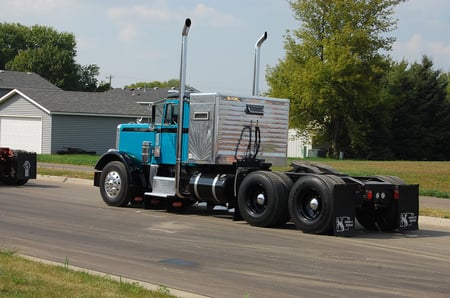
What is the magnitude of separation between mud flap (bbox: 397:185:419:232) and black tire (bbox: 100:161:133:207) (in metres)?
6.20

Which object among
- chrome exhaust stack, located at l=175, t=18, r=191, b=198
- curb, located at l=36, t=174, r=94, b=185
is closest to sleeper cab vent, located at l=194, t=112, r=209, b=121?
chrome exhaust stack, located at l=175, t=18, r=191, b=198

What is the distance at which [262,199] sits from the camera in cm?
1448

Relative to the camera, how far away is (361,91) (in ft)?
208

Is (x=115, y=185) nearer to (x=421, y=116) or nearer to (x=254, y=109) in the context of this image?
(x=254, y=109)

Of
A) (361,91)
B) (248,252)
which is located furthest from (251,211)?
(361,91)

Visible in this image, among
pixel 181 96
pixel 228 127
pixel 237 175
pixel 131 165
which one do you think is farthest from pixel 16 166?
pixel 237 175

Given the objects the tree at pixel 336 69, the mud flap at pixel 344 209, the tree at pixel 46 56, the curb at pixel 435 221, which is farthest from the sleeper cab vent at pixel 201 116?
the tree at pixel 46 56

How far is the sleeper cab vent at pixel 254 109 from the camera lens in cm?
1599

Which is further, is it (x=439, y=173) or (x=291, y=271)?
(x=439, y=173)

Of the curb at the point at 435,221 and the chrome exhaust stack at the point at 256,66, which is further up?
the chrome exhaust stack at the point at 256,66

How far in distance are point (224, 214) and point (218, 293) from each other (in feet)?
28.9

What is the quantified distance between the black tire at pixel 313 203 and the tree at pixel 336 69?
160ft

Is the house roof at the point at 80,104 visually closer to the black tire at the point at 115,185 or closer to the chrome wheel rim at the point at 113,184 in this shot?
the black tire at the point at 115,185

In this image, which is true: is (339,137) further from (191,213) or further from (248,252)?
(248,252)
